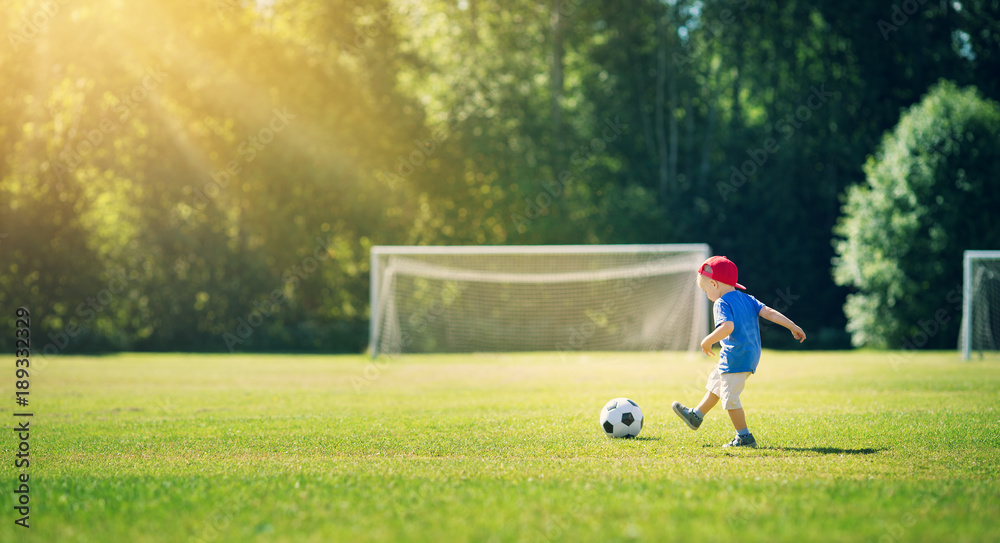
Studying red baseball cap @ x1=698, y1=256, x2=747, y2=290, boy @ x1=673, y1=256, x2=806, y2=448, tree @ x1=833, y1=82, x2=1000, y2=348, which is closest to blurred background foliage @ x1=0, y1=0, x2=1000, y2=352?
tree @ x1=833, y1=82, x2=1000, y2=348

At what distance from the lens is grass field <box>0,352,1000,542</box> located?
5039mm

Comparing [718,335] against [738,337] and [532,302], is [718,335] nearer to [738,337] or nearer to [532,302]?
[738,337]

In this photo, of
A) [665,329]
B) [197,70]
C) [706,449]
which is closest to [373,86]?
[197,70]

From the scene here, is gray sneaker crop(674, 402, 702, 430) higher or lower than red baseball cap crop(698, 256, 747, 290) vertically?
lower

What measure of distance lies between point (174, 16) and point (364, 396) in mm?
24506

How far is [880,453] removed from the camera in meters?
7.64

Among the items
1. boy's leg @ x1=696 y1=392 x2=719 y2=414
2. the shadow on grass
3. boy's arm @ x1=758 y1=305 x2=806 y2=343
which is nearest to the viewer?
the shadow on grass

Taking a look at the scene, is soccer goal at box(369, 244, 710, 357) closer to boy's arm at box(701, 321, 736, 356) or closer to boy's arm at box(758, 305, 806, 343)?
boy's arm at box(758, 305, 806, 343)

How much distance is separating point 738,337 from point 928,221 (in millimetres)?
25630

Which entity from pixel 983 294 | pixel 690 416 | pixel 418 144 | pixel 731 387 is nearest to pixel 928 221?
pixel 983 294

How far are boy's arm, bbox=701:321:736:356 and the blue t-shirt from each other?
0.07 meters

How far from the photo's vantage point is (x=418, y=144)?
1416 inches

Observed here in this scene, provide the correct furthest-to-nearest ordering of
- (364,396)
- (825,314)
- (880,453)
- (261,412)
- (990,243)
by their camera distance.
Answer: (825,314)
(990,243)
(364,396)
(261,412)
(880,453)

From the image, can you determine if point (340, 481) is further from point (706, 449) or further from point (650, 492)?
point (706, 449)
